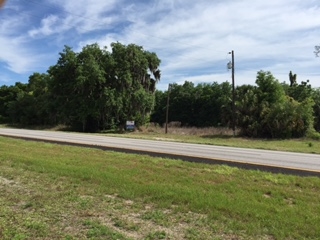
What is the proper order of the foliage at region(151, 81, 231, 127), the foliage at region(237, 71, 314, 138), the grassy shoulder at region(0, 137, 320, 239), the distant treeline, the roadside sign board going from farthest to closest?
1. the foliage at region(151, 81, 231, 127)
2. the roadside sign board
3. the distant treeline
4. the foliage at region(237, 71, 314, 138)
5. the grassy shoulder at region(0, 137, 320, 239)

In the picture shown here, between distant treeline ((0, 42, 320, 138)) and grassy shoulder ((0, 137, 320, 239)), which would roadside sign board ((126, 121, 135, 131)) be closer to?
distant treeline ((0, 42, 320, 138))

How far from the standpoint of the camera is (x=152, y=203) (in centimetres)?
585

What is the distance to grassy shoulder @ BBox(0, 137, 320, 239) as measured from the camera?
454cm

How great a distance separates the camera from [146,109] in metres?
45.2

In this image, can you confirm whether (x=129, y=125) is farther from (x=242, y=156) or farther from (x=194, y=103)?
(x=194, y=103)

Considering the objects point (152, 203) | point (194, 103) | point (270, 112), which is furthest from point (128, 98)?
point (194, 103)

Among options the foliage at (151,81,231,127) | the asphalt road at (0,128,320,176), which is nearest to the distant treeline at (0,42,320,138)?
the asphalt road at (0,128,320,176)

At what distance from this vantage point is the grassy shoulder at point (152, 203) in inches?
179

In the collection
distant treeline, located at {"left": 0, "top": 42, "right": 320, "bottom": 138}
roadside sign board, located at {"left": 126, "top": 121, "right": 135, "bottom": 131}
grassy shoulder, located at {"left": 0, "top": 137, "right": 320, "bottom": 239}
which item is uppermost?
distant treeline, located at {"left": 0, "top": 42, "right": 320, "bottom": 138}

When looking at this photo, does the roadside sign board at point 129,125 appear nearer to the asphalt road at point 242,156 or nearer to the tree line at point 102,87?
the tree line at point 102,87

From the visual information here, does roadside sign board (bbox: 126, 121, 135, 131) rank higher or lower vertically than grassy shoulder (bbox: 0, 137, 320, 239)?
higher

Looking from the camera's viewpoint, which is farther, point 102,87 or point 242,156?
point 102,87


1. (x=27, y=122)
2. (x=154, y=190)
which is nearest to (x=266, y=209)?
(x=154, y=190)

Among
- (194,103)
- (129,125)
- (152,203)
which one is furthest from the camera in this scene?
(194,103)
